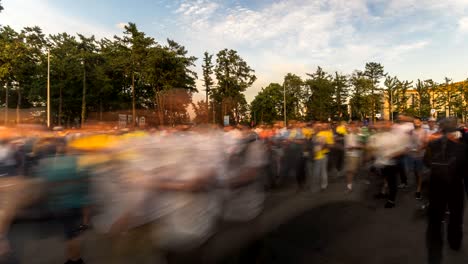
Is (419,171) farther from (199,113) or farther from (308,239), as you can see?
(199,113)

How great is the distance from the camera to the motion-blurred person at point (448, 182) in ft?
14.7

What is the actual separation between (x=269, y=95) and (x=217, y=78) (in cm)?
3136

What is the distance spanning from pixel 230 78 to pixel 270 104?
99.4ft

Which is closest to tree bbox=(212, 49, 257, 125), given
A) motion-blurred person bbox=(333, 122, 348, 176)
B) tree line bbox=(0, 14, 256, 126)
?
tree line bbox=(0, 14, 256, 126)

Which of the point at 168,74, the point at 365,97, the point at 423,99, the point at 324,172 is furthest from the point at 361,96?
the point at 324,172

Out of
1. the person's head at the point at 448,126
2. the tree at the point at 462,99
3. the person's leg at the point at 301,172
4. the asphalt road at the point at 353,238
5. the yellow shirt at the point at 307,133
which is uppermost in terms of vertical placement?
the tree at the point at 462,99

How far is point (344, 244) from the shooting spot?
4770mm

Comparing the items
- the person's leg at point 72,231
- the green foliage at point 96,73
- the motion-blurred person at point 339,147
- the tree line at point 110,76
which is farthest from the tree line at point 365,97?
the person's leg at point 72,231

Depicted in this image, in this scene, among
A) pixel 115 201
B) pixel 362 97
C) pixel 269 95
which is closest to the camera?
pixel 115 201

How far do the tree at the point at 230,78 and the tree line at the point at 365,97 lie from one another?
22.4 ft

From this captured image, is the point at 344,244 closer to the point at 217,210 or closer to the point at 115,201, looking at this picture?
the point at 217,210

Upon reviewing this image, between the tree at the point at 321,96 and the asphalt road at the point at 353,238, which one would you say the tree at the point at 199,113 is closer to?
the asphalt road at the point at 353,238

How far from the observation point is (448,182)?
178 inches

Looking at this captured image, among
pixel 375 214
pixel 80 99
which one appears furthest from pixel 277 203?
pixel 80 99
